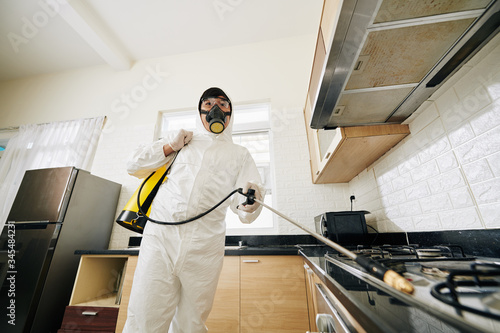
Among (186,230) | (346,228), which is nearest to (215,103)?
(186,230)

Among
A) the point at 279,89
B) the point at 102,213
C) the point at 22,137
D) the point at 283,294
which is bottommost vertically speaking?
the point at 283,294

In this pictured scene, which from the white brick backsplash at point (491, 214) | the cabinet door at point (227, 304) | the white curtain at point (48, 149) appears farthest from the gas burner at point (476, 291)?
the white curtain at point (48, 149)

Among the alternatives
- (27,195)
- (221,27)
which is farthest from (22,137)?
(221,27)

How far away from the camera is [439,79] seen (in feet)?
2.93

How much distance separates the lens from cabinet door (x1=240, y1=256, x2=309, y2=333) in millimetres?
1306

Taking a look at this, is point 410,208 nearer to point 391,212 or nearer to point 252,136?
point 391,212

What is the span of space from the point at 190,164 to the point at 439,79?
49.1 inches

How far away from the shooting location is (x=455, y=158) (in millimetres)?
905

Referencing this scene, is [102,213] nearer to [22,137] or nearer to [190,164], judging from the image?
[190,164]

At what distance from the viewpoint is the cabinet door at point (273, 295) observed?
4.28 ft

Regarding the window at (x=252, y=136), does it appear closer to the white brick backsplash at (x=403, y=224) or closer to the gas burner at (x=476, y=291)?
the white brick backsplash at (x=403, y=224)

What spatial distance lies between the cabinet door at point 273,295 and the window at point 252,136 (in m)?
0.72

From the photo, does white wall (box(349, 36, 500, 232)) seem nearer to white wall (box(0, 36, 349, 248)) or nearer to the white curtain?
white wall (box(0, 36, 349, 248))

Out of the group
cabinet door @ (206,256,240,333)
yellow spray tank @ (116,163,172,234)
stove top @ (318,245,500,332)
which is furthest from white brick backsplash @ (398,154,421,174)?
yellow spray tank @ (116,163,172,234)
